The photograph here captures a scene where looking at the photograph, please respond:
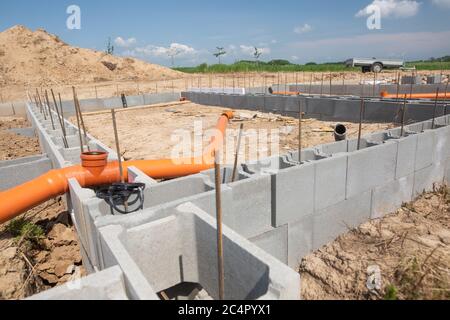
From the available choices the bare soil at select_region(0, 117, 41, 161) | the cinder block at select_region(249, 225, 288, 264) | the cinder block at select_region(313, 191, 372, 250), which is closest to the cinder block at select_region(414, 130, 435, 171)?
the cinder block at select_region(313, 191, 372, 250)

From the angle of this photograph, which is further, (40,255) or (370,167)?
(370,167)

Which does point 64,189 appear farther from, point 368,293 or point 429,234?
point 429,234

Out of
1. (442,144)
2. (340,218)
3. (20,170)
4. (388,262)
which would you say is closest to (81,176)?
(20,170)

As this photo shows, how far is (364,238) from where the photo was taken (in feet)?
16.1

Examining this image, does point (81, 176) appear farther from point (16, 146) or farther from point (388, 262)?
point (16, 146)

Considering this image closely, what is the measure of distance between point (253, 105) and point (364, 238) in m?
10.9

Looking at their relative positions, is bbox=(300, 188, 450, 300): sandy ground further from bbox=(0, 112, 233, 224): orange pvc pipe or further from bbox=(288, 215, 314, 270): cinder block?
bbox=(0, 112, 233, 224): orange pvc pipe

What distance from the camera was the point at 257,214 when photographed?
4012 mm

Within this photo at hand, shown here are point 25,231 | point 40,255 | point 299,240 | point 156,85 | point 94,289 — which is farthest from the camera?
point 156,85

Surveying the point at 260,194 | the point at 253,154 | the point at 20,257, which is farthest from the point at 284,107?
the point at 20,257

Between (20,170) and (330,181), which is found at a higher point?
(330,181)

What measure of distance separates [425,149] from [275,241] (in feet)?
12.1

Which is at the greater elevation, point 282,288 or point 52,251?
point 282,288

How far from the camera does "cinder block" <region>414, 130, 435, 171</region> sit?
586 centimetres
